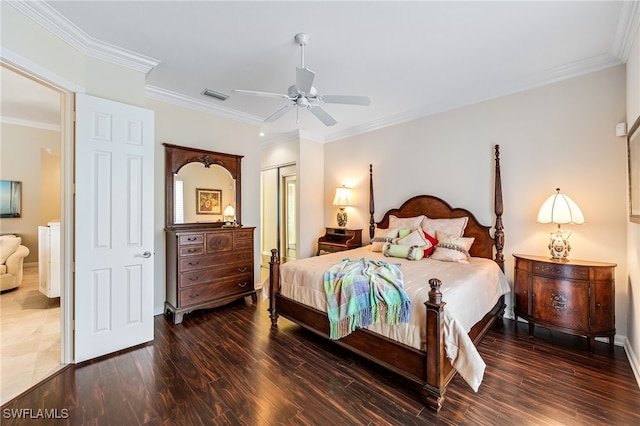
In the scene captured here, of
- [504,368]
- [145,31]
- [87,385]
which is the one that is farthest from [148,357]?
[504,368]

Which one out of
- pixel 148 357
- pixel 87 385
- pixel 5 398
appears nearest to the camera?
pixel 5 398

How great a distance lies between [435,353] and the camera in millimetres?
1904

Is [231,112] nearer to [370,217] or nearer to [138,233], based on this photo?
[138,233]

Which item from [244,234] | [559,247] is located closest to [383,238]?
[559,247]

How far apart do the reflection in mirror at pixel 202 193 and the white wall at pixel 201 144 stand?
22 cm

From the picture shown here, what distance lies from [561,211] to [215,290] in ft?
13.9

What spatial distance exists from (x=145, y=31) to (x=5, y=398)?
3127mm

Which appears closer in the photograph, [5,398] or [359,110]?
[5,398]

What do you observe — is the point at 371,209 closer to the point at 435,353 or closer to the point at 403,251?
the point at 403,251

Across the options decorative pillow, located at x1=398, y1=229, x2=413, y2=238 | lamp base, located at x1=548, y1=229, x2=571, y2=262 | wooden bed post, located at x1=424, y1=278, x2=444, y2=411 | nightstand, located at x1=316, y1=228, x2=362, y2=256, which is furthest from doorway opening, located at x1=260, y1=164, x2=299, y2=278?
lamp base, located at x1=548, y1=229, x2=571, y2=262

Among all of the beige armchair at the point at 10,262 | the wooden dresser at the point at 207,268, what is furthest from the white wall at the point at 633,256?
the beige armchair at the point at 10,262

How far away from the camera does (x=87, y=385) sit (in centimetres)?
219

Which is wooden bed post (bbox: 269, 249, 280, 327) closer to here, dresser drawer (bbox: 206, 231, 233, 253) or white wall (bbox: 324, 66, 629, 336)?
dresser drawer (bbox: 206, 231, 233, 253)

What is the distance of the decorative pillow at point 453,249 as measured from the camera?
3379mm
